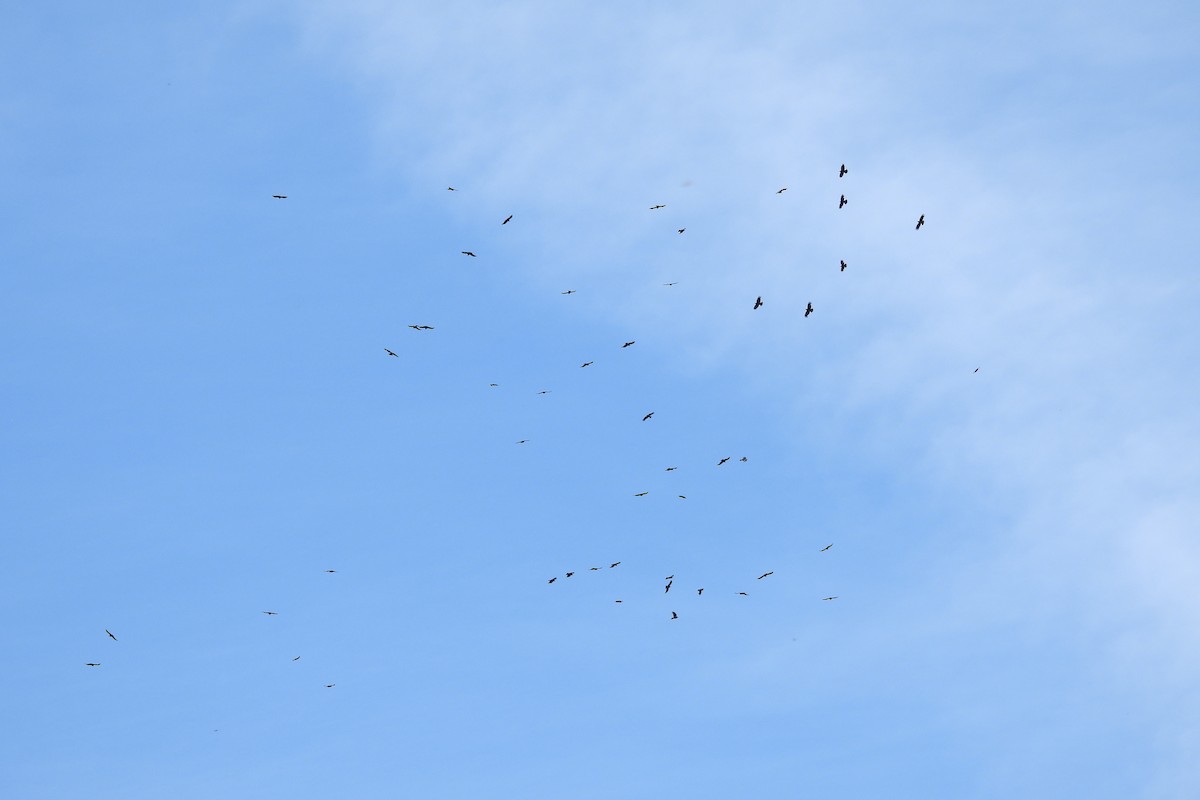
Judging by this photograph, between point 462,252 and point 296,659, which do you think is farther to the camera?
point 296,659

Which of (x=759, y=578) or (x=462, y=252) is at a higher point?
(x=462, y=252)

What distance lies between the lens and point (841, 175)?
295 ft

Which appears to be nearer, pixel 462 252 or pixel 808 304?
pixel 808 304

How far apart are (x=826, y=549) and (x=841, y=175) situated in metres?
25.5

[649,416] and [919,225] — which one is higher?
[919,225]

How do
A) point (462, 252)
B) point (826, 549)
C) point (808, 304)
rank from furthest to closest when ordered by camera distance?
point (826, 549)
point (462, 252)
point (808, 304)

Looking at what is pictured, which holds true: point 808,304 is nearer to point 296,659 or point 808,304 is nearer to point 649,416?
point 649,416

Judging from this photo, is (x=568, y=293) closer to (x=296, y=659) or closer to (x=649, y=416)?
(x=649, y=416)

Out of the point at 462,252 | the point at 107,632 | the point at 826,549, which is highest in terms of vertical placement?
the point at 462,252

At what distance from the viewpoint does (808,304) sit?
87688 millimetres

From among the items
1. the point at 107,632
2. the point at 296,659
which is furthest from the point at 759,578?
the point at 107,632

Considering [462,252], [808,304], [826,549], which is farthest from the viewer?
[826,549]

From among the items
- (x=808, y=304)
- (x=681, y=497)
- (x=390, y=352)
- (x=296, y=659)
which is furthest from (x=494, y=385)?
(x=296, y=659)

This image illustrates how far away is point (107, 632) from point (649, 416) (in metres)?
34.6
